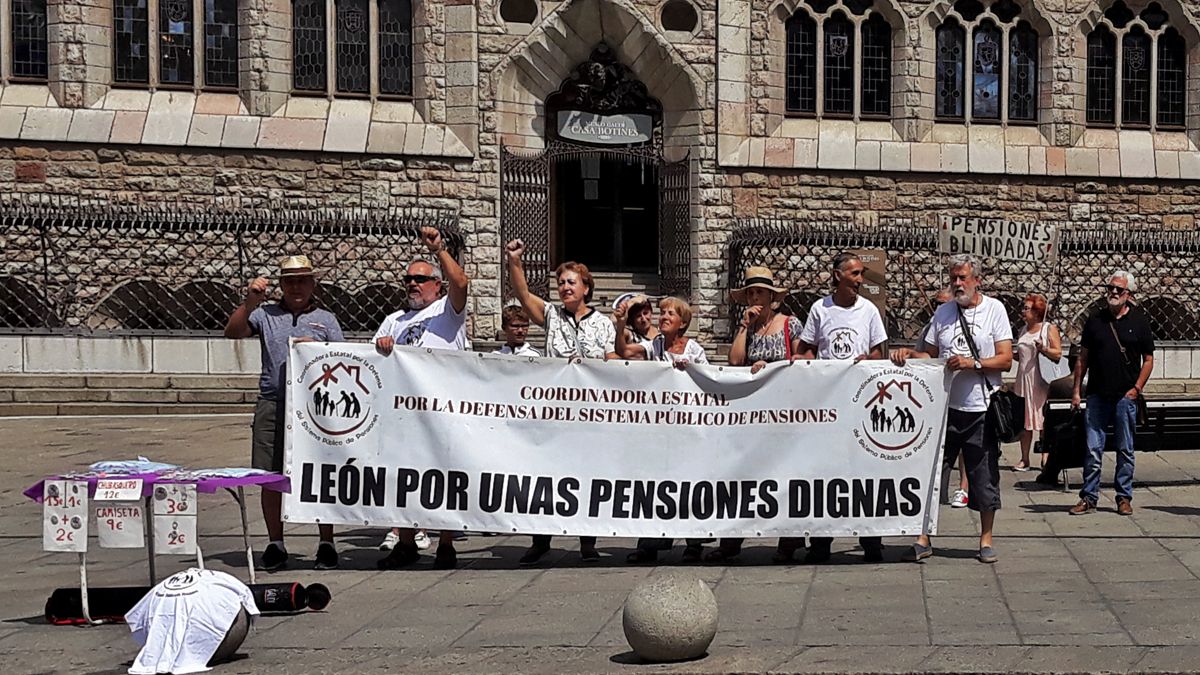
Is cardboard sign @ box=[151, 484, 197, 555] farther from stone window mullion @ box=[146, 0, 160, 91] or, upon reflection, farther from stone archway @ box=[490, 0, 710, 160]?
stone window mullion @ box=[146, 0, 160, 91]

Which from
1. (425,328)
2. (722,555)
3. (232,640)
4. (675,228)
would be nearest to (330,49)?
(675,228)

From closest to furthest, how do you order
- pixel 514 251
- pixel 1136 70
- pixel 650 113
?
pixel 514 251 < pixel 650 113 < pixel 1136 70

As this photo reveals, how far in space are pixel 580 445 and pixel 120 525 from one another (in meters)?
2.66

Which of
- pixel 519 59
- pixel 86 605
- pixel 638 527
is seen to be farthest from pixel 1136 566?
pixel 519 59

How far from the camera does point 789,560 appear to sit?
968 cm

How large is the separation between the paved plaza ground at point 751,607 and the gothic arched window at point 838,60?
1416 centimetres

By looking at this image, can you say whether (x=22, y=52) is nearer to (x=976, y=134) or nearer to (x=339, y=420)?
(x=976, y=134)

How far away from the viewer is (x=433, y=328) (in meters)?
9.73

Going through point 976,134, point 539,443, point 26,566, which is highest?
point 976,134

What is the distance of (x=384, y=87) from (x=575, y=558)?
50.5 ft

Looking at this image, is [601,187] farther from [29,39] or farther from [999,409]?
[999,409]

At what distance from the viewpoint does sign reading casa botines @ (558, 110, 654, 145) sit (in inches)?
981

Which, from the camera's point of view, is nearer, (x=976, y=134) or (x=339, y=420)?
(x=339, y=420)

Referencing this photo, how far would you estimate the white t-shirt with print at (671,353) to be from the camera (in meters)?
9.56
